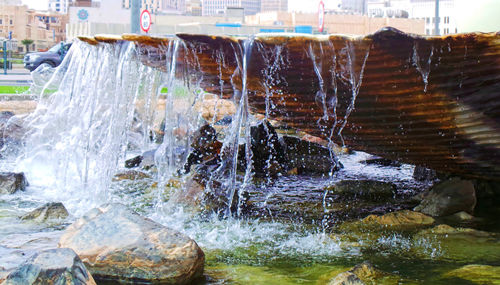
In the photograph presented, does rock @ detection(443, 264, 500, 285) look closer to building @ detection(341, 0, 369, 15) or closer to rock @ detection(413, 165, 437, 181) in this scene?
rock @ detection(413, 165, 437, 181)

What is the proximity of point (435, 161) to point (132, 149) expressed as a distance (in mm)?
7046

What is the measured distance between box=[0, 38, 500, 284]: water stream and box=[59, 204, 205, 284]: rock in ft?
0.92

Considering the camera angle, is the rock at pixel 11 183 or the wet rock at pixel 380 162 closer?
the rock at pixel 11 183

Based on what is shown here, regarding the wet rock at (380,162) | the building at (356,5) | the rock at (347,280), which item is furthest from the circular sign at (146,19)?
the building at (356,5)

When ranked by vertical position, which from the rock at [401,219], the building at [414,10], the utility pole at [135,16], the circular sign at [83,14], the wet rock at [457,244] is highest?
the building at [414,10]

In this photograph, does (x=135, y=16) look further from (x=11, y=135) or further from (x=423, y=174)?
(x=423, y=174)

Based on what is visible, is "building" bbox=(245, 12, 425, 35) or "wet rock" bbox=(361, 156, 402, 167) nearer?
"wet rock" bbox=(361, 156, 402, 167)

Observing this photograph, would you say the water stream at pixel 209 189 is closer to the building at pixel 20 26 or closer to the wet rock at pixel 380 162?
the wet rock at pixel 380 162

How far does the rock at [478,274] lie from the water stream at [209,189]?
155 mm

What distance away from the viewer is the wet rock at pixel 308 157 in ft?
30.9

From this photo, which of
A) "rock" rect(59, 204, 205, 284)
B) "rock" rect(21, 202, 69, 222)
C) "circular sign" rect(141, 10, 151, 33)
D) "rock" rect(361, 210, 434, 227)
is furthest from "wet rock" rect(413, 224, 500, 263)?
"circular sign" rect(141, 10, 151, 33)

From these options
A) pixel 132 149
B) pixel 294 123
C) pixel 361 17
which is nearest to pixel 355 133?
pixel 294 123

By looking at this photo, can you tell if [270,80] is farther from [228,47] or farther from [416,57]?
[416,57]

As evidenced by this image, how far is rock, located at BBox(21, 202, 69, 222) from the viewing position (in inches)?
247
